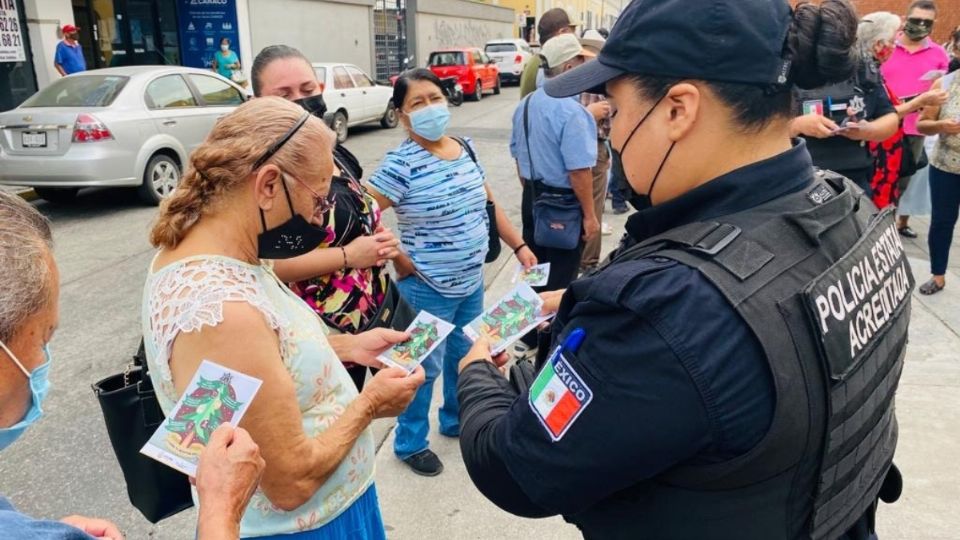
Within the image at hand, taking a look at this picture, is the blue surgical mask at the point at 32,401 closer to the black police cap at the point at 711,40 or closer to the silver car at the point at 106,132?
the black police cap at the point at 711,40

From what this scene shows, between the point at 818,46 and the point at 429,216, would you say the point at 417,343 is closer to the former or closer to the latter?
the point at 429,216

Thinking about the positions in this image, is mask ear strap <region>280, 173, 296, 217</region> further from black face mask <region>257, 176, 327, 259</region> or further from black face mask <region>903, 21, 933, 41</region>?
black face mask <region>903, 21, 933, 41</region>

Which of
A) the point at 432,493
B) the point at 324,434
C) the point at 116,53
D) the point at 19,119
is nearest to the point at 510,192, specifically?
the point at 19,119

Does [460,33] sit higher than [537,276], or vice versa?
[460,33]

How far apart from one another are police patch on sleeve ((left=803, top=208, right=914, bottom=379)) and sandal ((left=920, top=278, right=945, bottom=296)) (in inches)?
174

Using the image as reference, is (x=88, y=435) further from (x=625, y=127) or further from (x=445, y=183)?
(x=625, y=127)

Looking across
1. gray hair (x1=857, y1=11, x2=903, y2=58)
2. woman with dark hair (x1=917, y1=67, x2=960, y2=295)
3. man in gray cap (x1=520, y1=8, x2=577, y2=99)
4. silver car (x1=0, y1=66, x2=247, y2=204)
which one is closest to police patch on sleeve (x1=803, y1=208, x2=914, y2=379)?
gray hair (x1=857, y1=11, x2=903, y2=58)

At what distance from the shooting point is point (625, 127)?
131cm

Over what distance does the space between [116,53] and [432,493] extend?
1593cm

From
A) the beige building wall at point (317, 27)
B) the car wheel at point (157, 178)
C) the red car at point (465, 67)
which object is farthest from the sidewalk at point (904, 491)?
the red car at point (465, 67)

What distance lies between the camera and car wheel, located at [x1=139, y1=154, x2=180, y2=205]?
801 cm

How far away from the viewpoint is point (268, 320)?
1556 millimetres

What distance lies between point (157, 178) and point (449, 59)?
45.7 ft

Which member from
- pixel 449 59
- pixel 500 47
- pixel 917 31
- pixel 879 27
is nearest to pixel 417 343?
pixel 879 27
